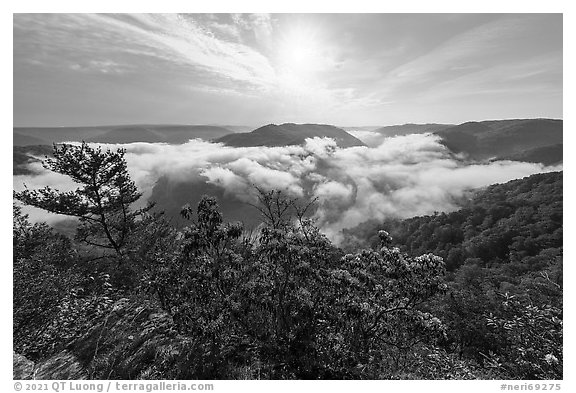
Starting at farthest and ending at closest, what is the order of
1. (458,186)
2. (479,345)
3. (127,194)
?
(458,186) → (479,345) → (127,194)

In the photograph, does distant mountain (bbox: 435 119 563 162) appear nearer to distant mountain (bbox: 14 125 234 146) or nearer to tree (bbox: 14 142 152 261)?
distant mountain (bbox: 14 125 234 146)

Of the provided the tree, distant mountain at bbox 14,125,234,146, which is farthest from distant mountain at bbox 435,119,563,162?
the tree

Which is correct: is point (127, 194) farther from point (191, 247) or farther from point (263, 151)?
point (191, 247)

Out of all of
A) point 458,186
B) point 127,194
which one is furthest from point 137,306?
point 458,186

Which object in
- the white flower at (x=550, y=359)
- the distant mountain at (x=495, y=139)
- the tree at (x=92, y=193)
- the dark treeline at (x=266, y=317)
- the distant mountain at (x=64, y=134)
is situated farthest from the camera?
the distant mountain at (x=495, y=139)

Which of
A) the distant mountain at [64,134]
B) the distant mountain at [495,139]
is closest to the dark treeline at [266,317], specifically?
the distant mountain at [64,134]

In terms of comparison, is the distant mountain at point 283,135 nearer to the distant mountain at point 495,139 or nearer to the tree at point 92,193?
the tree at point 92,193
